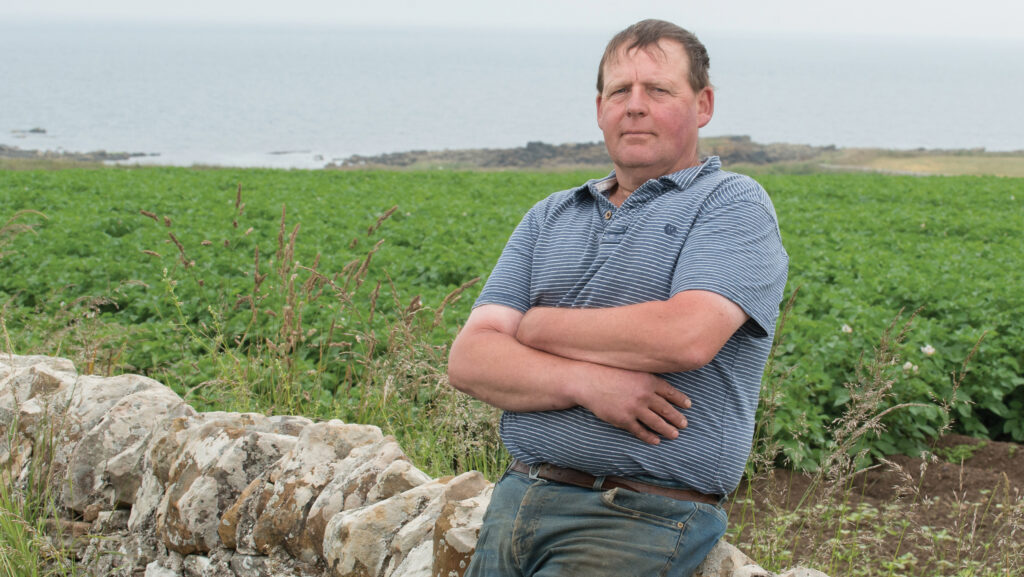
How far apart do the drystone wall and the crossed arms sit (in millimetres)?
435

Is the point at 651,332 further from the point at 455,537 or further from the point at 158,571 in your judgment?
the point at 158,571

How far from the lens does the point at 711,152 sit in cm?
4644

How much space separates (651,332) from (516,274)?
68cm

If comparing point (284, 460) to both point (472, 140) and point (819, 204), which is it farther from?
point (472, 140)

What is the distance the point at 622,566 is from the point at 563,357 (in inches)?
23.4

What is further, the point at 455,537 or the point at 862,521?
the point at 862,521

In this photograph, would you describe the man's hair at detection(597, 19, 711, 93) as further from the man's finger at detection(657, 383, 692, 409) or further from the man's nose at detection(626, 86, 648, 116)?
the man's finger at detection(657, 383, 692, 409)

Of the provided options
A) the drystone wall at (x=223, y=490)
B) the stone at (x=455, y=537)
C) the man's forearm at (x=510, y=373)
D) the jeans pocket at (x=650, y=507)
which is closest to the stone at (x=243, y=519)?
the drystone wall at (x=223, y=490)

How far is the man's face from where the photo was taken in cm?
260

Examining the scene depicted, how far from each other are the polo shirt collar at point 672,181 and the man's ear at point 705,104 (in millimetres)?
133

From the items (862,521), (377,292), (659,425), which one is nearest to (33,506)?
(377,292)

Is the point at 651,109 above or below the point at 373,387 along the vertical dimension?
above

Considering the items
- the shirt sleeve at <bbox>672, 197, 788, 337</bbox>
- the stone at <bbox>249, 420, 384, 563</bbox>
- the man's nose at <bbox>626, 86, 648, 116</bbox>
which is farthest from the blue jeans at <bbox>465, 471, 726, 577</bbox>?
the man's nose at <bbox>626, 86, 648, 116</bbox>

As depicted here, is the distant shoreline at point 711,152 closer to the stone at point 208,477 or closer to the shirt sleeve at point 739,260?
the stone at point 208,477
